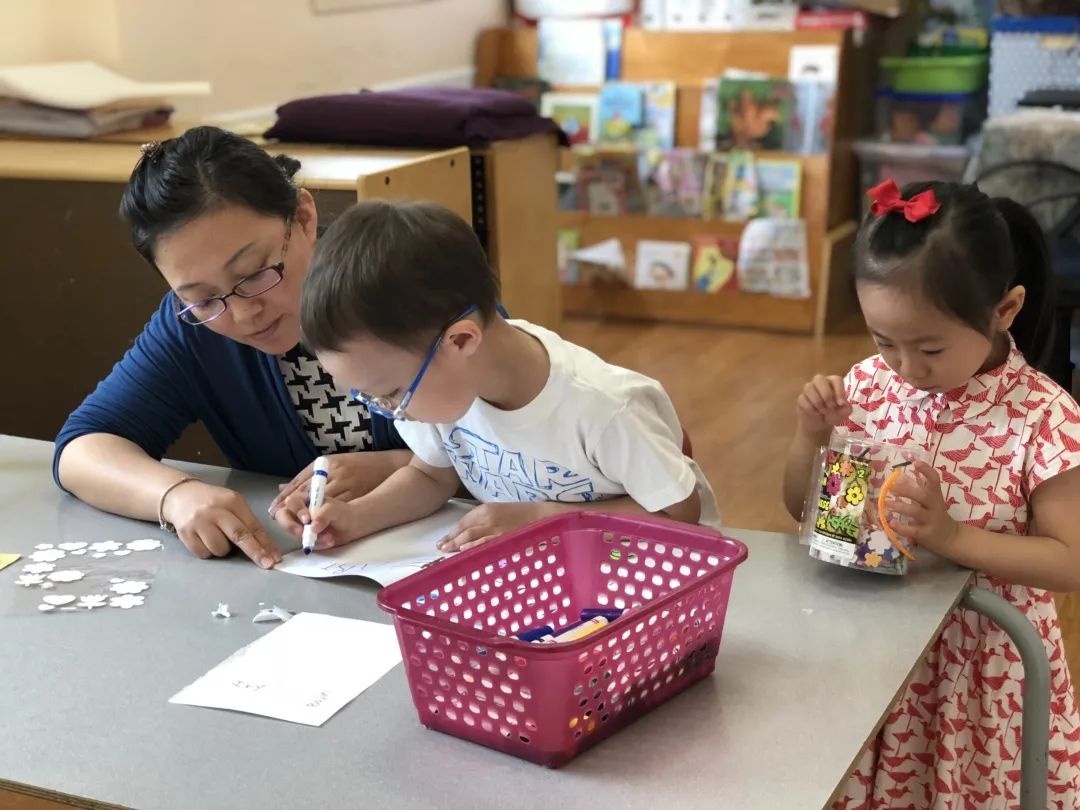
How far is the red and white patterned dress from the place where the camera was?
4.29 feet

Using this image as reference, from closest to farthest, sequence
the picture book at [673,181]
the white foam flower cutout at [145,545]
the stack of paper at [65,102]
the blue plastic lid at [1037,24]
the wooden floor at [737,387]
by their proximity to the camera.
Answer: the white foam flower cutout at [145,545], the stack of paper at [65,102], the wooden floor at [737,387], the blue plastic lid at [1037,24], the picture book at [673,181]

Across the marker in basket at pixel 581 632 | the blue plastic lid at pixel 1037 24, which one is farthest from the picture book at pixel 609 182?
the marker in basket at pixel 581 632

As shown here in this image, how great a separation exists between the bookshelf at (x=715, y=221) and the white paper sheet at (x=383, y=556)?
327cm

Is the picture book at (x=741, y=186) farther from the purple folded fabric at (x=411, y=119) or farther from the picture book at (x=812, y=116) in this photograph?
the purple folded fabric at (x=411, y=119)

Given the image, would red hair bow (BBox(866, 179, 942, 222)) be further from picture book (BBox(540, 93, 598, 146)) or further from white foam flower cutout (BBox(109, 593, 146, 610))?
picture book (BBox(540, 93, 598, 146))

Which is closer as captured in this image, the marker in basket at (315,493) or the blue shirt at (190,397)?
the marker in basket at (315,493)

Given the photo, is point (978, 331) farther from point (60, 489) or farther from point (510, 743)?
point (60, 489)

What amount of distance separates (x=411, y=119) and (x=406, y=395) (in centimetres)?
157

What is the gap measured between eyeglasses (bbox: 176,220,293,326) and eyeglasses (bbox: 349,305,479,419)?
28 centimetres

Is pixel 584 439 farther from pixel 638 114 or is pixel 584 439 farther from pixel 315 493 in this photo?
pixel 638 114

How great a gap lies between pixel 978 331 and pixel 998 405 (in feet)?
0.35

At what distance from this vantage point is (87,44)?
313 centimetres

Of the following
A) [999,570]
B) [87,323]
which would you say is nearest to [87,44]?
[87,323]

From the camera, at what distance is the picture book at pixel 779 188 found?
4.45 meters
